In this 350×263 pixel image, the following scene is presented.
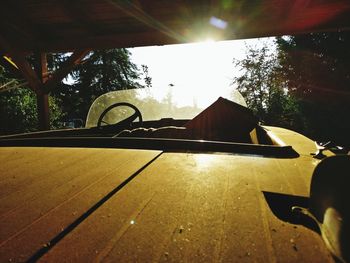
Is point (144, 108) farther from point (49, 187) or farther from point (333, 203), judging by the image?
point (333, 203)

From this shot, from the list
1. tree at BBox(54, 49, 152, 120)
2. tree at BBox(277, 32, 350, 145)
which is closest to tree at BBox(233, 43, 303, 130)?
tree at BBox(277, 32, 350, 145)

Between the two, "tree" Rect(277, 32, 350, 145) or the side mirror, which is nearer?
the side mirror

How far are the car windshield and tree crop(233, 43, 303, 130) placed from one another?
1259 centimetres

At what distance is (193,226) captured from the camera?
67 centimetres

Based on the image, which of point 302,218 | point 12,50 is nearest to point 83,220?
point 302,218

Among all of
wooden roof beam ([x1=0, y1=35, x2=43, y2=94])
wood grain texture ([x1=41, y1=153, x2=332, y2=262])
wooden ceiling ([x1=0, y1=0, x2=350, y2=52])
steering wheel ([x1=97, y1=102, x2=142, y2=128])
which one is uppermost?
wooden ceiling ([x1=0, y1=0, x2=350, y2=52])

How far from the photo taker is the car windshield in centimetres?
356

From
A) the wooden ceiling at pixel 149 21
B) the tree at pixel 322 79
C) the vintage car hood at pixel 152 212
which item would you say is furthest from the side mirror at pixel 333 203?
the tree at pixel 322 79

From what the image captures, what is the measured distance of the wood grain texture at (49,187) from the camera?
646 millimetres

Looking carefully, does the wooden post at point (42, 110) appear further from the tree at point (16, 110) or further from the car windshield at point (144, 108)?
the tree at point (16, 110)

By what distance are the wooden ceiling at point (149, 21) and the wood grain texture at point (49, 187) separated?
3046 millimetres

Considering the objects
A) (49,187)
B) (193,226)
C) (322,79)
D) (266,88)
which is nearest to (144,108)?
(49,187)

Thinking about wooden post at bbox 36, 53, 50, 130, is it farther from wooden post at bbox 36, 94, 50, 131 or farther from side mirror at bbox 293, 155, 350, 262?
side mirror at bbox 293, 155, 350, 262

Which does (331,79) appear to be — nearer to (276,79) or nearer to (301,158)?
(276,79)
